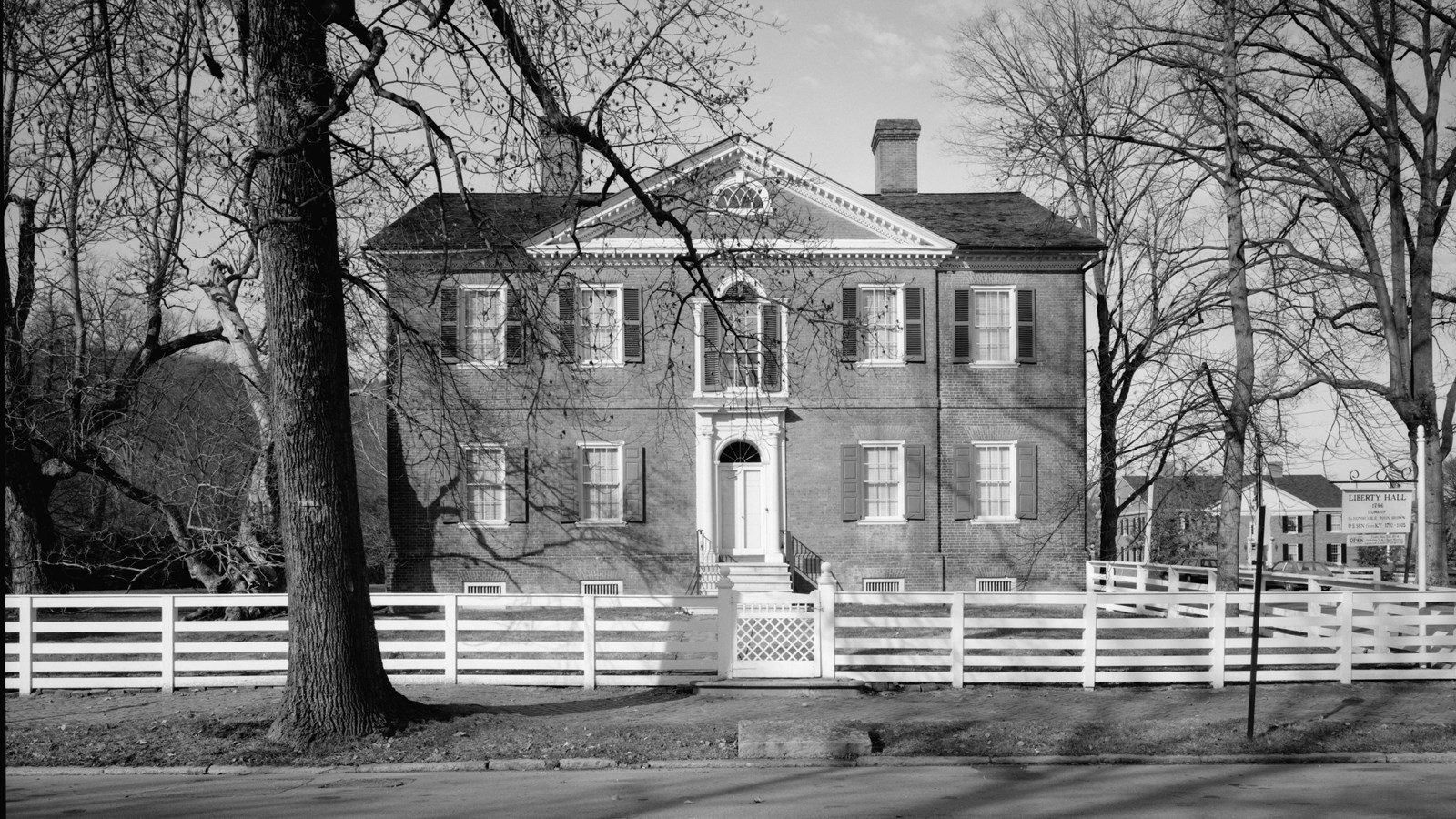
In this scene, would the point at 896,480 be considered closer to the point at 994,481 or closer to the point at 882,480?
the point at 882,480

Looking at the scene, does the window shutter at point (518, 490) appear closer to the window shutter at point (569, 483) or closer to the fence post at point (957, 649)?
the window shutter at point (569, 483)

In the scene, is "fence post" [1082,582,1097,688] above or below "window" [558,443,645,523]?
below

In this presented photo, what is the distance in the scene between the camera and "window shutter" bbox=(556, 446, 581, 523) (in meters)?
25.6

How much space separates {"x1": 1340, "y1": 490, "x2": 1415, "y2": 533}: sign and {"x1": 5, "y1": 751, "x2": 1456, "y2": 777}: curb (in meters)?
6.45

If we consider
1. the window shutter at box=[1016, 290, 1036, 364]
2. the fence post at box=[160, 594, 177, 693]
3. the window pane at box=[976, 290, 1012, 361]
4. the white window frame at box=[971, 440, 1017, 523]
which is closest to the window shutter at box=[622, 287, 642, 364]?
the window pane at box=[976, 290, 1012, 361]

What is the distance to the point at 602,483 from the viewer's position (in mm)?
25812

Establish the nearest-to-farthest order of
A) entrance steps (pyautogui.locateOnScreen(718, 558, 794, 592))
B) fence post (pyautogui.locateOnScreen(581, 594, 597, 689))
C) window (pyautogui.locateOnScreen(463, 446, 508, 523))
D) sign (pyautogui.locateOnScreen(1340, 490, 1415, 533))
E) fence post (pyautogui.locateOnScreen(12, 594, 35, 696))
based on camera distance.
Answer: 1. fence post (pyautogui.locateOnScreen(12, 594, 35, 696))
2. fence post (pyautogui.locateOnScreen(581, 594, 597, 689))
3. sign (pyautogui.locateOnScreen(1340, 490, 1415, 533))
4. entrance steps (pyautogui.locateOnScreen(718, 558, 794, 592))
5. window (pyautogui.locateOnScreen(463, 446, 508, 523))

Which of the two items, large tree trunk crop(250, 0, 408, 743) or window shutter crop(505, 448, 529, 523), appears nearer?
large tree trunk crop(250, 0, 408, 743)

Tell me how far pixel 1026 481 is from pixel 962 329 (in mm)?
3692

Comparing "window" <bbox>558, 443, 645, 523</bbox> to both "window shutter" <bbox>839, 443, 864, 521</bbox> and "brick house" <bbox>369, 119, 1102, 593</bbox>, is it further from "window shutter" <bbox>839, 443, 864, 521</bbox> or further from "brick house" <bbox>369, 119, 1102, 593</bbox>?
"window shutter" <bbox>839, 443, 864, 521</bbox>

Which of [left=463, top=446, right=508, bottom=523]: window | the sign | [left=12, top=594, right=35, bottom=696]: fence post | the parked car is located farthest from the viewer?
the parked car

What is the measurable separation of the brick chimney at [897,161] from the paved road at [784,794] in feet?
72.5

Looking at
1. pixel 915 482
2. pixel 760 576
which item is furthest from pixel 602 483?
pixel 915 482

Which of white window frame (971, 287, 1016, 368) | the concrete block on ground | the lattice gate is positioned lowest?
the concrete block on ground
